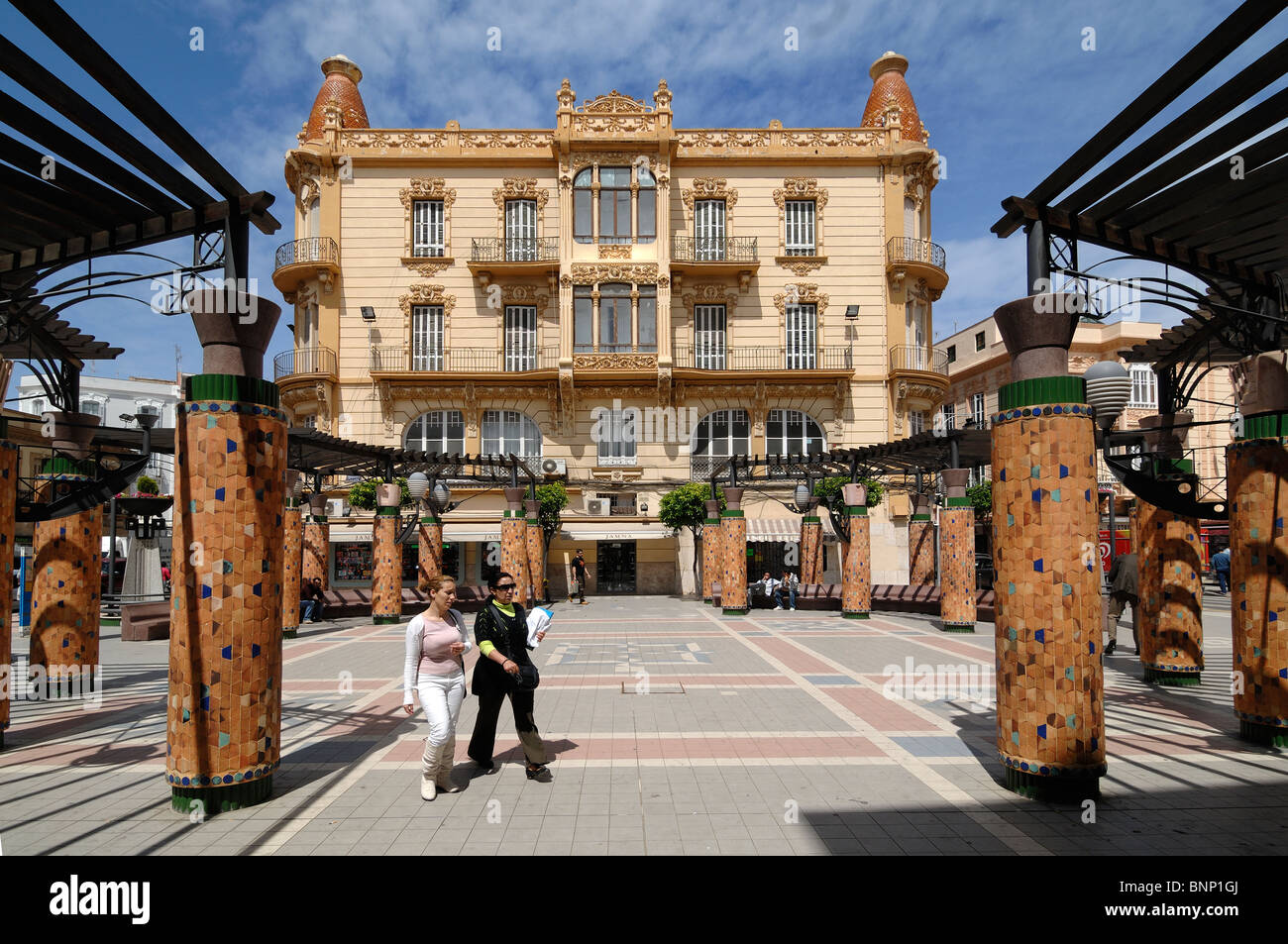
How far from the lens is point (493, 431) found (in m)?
28.4

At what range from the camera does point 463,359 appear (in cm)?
2858

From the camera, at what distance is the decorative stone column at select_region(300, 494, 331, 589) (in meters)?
19.6

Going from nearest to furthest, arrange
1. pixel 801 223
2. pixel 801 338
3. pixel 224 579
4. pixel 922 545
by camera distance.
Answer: pixel 224 579, pixel 922 545, pixel 801 338, pixel 801 223

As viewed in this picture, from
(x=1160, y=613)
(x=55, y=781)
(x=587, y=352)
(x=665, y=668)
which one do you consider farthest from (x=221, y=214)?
(x=587, y=352)

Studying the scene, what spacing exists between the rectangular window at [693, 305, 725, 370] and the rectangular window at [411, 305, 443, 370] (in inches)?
366

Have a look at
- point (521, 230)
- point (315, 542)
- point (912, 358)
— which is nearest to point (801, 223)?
point (912, 358)

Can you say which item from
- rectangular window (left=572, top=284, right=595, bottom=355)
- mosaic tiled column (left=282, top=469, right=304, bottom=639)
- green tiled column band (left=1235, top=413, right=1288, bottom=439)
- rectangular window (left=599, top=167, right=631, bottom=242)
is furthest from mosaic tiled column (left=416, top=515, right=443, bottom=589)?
green tiled column band (left=1235, top=413, right=1288, bottom=439)

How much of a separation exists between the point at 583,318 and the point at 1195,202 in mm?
23500

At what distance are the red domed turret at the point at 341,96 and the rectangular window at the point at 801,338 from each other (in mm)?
18279

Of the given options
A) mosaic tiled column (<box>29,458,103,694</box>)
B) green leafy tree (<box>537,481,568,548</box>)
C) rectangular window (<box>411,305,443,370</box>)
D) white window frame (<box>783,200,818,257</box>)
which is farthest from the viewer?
white window frame (<box>783,200,818,257</box>)

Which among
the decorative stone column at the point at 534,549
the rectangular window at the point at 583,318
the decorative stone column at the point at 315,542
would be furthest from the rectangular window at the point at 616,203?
the decorative stone column at the point at 315,542

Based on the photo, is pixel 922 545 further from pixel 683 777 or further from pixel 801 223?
pixel 683 777

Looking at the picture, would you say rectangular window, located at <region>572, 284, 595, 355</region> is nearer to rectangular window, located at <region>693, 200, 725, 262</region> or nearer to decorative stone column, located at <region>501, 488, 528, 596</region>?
rectangular window, located at <region>693, 200, 725, 262</region>

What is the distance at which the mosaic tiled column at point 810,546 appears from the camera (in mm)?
23766
